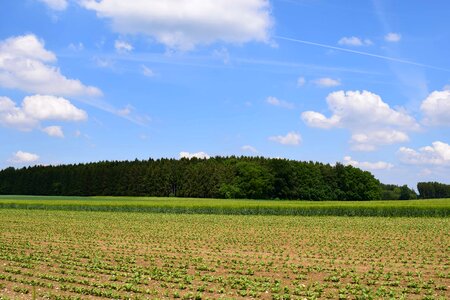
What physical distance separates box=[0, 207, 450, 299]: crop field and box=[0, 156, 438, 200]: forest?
8541 cm

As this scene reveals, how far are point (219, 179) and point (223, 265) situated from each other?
101 meters

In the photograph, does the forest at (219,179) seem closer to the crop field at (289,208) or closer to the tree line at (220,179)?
the tree line at (220,179)

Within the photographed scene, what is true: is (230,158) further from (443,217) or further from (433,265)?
(433,265)

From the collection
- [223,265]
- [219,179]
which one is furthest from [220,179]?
[223,265]

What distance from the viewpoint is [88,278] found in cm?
1906

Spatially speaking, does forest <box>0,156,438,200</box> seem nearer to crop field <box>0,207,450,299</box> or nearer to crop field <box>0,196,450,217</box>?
crop field <box>0,196,450,217</box>


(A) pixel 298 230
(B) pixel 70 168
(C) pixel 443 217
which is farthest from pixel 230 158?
(A) pixel 298 230

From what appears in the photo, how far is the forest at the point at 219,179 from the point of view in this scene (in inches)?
4865

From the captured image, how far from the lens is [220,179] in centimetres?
12294

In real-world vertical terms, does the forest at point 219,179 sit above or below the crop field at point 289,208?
above

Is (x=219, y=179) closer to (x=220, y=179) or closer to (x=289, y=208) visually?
(x=220, y=179)

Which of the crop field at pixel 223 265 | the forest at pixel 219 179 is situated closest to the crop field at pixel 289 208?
the crop field at pixel 223 265

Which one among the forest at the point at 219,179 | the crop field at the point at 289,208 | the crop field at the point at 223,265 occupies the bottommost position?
the crop field at the point at 223,265

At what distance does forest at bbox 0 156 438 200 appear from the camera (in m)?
124
